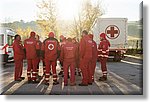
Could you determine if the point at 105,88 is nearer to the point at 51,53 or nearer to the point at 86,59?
the point at 86,59

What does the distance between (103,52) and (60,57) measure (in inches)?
30.4

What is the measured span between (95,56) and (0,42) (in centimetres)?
153

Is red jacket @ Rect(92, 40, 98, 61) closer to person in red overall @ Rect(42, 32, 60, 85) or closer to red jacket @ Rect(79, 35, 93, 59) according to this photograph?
red jacket @ Rect(79, 35, 93, 59)

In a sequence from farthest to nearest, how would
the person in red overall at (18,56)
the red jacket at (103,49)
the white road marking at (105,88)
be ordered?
the red jacket at (103,49) < the person in red overall at (18,56) < the white road marking at (105,88)

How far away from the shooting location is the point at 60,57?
10055 millimetres

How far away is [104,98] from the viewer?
948 cm

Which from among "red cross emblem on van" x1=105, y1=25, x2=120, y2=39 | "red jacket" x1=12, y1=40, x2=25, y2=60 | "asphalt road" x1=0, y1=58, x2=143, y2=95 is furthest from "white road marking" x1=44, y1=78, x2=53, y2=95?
"red cross emblem on van" x1=105, y1=25, x2=120, y2=39

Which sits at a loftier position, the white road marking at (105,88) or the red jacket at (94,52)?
the red jacket at (94,52)

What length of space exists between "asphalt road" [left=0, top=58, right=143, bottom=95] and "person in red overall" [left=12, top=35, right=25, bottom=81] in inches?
3.0

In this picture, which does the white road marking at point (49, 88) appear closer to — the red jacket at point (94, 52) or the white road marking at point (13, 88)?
the white road marking at point (13, 88)

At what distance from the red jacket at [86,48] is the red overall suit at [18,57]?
3.07 ft

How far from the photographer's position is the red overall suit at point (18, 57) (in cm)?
990

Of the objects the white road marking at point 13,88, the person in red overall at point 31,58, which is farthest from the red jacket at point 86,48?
the white road marking at point 13,88

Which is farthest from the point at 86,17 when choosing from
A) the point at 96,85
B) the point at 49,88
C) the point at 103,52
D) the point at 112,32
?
the point at 49,88
